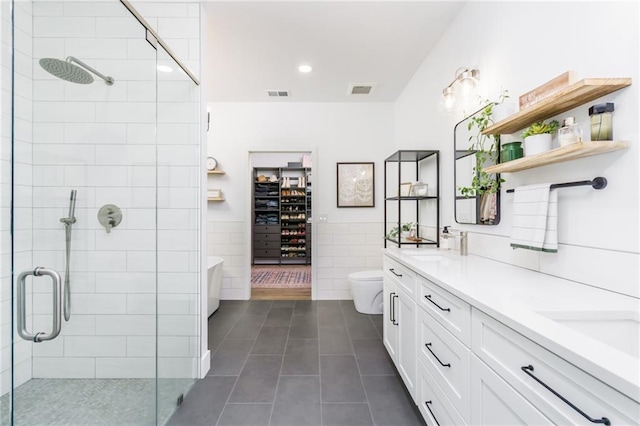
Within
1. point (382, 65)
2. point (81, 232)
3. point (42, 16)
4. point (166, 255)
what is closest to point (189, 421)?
point (166, 255)

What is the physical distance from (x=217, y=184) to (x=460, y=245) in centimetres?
308

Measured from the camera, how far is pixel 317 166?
3.87 m

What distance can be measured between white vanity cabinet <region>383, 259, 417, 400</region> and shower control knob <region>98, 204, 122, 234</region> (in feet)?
5.88

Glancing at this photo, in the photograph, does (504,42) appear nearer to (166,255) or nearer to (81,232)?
(166,255)

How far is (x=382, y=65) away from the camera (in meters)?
2.92

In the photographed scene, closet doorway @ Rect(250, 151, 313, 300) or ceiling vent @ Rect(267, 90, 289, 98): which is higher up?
ceiling vent @ Rect(267, 90, 289, 98)

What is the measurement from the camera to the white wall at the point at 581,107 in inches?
40.1

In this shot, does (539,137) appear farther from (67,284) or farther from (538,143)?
(67,284)

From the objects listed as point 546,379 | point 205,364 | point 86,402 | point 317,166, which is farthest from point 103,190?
point 317,166

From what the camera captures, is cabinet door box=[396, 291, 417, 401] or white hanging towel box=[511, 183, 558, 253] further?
cabinet door box=[396, 291, 417, 401]

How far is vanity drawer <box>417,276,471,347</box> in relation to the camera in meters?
1.10

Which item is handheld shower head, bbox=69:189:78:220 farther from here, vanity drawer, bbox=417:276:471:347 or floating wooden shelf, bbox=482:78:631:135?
floating wooden shelf, bbox=482:78:631:135

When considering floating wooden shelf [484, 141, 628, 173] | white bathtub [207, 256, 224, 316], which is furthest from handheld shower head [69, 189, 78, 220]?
floating wooden shelf [484, 141, 628, 173]

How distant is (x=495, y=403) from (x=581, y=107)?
1221 mm
